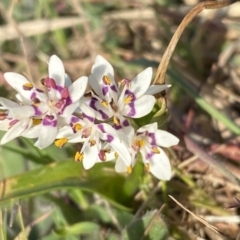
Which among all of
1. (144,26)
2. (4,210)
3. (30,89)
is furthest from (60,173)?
(144,26)

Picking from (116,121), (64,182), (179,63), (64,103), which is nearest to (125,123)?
(116,121)

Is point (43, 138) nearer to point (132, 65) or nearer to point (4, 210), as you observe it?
point (4, 210)

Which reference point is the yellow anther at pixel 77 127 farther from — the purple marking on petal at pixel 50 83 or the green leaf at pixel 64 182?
the green leaf at pixel 64 182

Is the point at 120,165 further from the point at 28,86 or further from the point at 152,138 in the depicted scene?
the point at 28,86

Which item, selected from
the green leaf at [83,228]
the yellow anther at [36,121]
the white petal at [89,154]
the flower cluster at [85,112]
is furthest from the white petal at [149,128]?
the green leaf at [83,228]

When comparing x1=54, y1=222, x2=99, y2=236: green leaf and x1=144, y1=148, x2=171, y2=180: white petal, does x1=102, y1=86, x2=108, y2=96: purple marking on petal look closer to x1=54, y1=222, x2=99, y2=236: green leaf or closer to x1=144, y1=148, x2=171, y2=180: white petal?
x1=144, y1=148, x2=171, y2=180: white petal

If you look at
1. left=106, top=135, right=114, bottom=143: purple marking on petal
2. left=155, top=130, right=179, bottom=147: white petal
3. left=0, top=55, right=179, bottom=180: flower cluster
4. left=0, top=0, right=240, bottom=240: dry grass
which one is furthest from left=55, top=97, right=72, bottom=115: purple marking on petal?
left=0, top=0, right=240, bottom=240: dry grass

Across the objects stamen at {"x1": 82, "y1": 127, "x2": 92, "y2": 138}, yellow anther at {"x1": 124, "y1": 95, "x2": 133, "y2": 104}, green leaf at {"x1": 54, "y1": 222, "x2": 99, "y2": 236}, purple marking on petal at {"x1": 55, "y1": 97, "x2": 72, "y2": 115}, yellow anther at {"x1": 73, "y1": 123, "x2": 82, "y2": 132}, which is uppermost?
purple marking on petal at {"x1": 55, "y1": 97, "x2": 72, "y2": 115}

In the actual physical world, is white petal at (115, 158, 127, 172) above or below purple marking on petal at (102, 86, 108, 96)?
below
